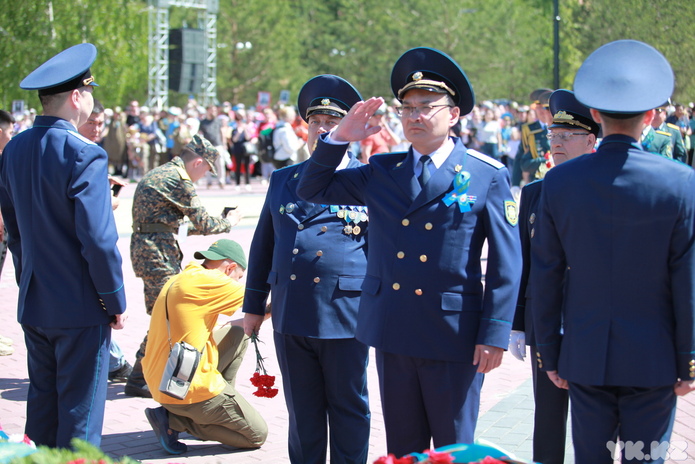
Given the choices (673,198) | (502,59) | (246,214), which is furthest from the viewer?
(502,59)

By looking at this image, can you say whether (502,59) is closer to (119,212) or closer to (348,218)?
(119,212)

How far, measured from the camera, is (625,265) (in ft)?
11.0

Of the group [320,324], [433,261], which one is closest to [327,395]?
[320,324]

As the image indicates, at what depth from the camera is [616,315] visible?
3365mm

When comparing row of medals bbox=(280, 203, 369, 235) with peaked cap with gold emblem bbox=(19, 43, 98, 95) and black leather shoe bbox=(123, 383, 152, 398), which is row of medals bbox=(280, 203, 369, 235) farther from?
black leather shoe bbox=(123, 383, 152, 398)

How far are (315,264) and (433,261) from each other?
935 mm

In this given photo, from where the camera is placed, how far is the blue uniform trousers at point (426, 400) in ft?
12.6

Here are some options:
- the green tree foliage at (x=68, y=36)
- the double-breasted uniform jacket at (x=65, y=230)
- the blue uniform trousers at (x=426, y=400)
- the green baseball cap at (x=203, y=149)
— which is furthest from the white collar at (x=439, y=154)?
the green tree foliage at (x=68, y=36)

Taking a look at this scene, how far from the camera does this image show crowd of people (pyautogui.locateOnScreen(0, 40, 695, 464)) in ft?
11.0

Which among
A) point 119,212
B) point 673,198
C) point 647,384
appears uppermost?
point 673,198

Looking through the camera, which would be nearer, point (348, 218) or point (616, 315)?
point (616, 315)

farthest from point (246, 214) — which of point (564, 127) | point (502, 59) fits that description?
point (502, 59)

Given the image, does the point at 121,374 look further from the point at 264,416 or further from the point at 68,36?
the point at 68,36

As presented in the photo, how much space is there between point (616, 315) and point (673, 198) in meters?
0.46
